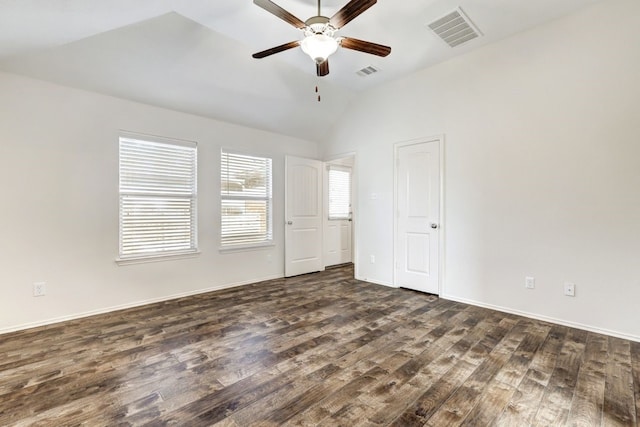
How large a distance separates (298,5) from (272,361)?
3.16m

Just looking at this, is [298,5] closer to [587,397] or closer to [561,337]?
[587,397]

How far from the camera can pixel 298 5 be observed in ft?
8.96

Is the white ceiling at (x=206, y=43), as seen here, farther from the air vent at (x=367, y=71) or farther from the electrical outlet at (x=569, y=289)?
the electrical outlet at (x=569, y=289)

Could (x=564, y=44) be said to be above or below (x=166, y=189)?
above

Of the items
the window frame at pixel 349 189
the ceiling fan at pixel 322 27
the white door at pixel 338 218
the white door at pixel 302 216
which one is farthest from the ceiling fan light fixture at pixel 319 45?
the white door at pixel 338 218

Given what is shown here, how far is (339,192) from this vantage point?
670cm

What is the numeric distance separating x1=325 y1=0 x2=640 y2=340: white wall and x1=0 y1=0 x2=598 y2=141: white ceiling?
0.37 meters

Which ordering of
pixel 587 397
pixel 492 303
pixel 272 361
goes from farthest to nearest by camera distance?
1. pixel 492 303
2. pixel 272 361
3. pixel 587 397

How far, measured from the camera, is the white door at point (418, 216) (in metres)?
4.11

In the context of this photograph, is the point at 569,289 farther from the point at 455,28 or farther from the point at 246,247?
the point at 246,247

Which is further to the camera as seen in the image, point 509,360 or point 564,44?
point 564,44

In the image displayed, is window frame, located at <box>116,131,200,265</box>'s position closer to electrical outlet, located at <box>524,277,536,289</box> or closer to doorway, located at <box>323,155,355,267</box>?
doorway, located at <box>323,155,355,267</box>

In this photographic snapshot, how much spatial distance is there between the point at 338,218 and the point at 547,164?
4107 millimetres

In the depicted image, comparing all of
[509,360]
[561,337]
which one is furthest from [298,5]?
[561,337]
